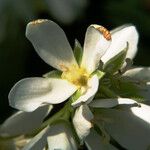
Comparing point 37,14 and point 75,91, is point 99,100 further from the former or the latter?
point 37,14

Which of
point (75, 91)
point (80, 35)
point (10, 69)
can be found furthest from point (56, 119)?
point (80, 35)

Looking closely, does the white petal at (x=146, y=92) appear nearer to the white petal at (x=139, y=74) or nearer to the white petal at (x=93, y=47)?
the white petal at (x=139, y=74)

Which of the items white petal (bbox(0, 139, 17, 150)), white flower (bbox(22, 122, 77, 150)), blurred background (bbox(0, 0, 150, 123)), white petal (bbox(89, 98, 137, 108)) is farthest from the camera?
blurred background (bbox(0, 0, 150, 123))

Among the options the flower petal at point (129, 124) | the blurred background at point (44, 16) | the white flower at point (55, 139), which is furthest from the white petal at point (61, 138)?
the blurred background at point (44, 16)

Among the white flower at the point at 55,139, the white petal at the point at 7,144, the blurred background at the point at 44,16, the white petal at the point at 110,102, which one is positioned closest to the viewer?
the white petal at the point at 110,102

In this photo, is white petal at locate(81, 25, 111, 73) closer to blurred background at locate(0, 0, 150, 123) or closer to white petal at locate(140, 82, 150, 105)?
white petal at locate(140, 82, 150, 105)

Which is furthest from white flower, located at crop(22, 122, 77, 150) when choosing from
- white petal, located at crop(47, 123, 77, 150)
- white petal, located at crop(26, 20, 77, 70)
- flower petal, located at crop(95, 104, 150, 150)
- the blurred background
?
the blurred background

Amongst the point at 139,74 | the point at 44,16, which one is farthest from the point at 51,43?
the point at 44,16
